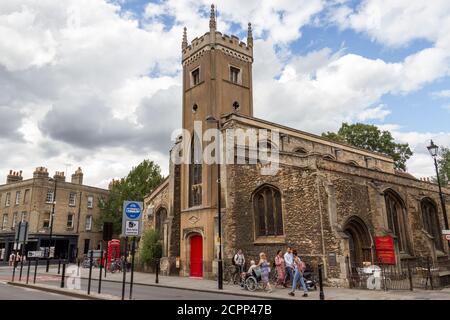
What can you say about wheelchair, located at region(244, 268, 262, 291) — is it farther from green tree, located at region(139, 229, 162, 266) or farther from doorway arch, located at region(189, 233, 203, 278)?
green tree, located at region(139, 229, 162, 266)

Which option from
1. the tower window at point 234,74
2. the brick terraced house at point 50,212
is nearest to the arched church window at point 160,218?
the tower window at point 234,74

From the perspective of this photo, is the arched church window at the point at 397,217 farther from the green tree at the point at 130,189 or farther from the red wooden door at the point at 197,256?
the green tree at the point at 130,189

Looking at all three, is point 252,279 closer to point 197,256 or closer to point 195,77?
point 197,256

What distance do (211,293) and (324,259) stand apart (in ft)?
17.4

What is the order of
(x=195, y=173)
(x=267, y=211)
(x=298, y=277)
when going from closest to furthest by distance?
(x=298, y=277) < (x=267, y=211) < (x=195, y=173)

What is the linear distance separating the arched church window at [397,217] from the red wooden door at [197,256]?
11.4 m

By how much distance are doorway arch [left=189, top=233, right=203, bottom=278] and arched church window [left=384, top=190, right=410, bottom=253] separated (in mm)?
11444

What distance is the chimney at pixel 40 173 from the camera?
1582 inches

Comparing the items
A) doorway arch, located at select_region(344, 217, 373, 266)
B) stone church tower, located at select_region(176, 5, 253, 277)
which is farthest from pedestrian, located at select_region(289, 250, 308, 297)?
stone church tower, located at select_region(176, 5, 253, 277)

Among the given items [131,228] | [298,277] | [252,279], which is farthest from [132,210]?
[298,277]

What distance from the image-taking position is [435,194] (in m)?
25.3

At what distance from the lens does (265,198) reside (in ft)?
63.5

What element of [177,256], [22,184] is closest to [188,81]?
[177,256]

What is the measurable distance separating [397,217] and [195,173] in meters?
13.0
